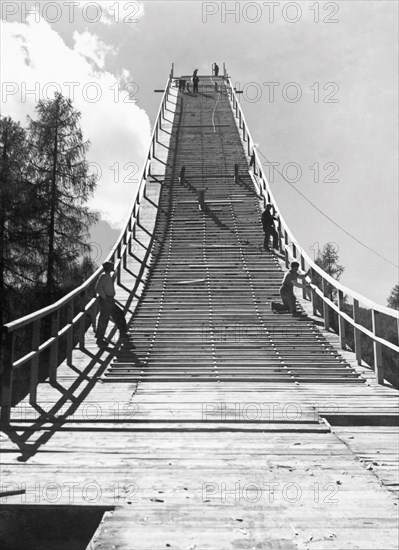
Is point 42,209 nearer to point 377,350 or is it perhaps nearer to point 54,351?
point 54,351

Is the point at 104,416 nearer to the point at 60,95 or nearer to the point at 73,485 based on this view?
the point at 73,485

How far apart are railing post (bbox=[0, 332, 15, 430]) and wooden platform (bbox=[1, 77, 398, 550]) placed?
0.49 ft

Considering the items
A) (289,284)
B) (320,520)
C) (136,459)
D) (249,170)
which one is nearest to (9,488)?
(136,459)

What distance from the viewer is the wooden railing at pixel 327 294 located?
24.2 ft

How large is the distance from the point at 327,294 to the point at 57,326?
23.3ft

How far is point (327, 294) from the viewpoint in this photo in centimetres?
1217

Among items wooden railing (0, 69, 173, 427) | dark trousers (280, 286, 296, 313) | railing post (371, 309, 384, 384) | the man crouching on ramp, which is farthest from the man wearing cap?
railing post (371, 309, 384, 384)

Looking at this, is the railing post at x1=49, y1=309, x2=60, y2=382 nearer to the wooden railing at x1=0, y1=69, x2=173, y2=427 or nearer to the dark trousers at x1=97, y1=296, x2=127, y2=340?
the wooden railing at x1=0, y1=69, x2=173, y2=427

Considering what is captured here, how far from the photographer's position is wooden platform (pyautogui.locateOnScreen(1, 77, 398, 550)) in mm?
3201

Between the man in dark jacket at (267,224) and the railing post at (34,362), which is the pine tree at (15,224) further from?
the railing post at (34,362)

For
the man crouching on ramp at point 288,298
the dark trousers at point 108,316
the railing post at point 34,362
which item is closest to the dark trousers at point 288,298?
the man crouching on ramp at point 288,298

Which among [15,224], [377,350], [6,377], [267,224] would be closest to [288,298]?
[377,350]

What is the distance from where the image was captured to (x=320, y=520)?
10.6ft

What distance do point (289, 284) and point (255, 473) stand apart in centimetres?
765
